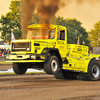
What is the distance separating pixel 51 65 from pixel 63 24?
9164cm

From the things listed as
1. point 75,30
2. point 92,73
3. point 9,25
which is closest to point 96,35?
point 75,30

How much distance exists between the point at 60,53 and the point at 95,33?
103 meters

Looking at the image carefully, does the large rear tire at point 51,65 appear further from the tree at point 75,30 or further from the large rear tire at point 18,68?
the tree at point 75,30

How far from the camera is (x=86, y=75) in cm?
1444

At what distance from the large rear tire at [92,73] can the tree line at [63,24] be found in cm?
2563

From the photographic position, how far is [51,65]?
12.6m

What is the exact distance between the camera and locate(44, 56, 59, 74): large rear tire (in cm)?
1244

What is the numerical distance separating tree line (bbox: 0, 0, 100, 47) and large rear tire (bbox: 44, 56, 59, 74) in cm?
2727

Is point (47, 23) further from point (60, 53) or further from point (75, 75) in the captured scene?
point (75, 75)

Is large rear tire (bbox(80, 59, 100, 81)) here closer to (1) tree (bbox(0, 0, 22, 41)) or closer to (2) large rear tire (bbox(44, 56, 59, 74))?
(2) large rear tire (bbox(44, 56, 59, 74))

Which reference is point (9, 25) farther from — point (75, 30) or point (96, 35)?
point (96, 35)

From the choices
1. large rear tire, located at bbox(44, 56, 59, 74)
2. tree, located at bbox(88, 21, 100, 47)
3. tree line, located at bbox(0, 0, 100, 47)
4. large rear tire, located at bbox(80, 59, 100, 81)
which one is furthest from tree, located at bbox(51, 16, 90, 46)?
large rear tire, located at bbox(44, 56, 59, 74)

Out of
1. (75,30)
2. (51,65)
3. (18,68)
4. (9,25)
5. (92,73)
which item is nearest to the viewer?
(51,65)

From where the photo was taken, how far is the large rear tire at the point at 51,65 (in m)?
12.4
